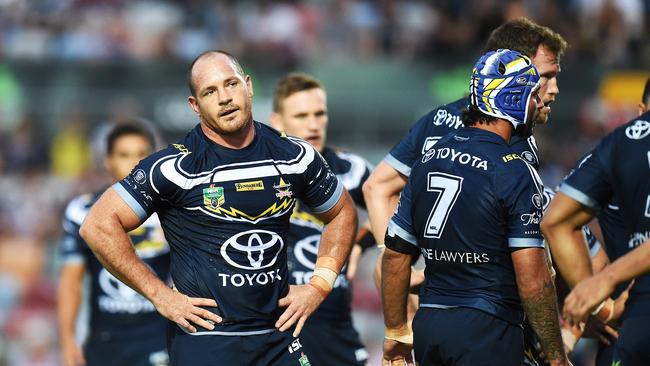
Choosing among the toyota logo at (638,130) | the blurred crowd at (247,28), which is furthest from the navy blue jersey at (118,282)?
the blurred crowd at (247,28)

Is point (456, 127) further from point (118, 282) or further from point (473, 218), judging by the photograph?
point (118, 282)

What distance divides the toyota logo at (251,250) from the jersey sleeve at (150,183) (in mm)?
472

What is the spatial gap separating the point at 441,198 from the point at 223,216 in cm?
129

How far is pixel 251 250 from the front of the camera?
682 centimetres

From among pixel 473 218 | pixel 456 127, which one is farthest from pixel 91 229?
pixel 456 127

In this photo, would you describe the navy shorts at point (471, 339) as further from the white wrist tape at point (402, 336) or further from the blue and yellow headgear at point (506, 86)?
the blue and yellow headgear at point (506, 86)

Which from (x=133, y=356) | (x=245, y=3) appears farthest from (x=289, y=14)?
(x=133, y=356)

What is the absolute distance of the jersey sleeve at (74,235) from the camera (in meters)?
9.66

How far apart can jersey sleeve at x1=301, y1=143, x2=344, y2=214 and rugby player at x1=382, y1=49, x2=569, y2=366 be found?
0.65 m

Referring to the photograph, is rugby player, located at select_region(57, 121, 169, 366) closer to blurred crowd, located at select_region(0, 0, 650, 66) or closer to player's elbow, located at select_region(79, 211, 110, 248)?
player's elbow, located at select_region(79, 211, 110, 248)

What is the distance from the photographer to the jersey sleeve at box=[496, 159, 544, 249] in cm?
627

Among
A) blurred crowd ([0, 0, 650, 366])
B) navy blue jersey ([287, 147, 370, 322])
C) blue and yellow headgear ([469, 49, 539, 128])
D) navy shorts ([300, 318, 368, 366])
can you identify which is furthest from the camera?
blurred crowd ([0, 0, 650, 366])

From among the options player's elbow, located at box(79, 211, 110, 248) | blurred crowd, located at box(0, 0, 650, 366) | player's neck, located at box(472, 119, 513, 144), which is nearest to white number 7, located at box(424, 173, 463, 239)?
player's neck, located at box(472, 119, 513, 144)

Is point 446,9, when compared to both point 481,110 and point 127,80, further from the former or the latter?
point 481,110
